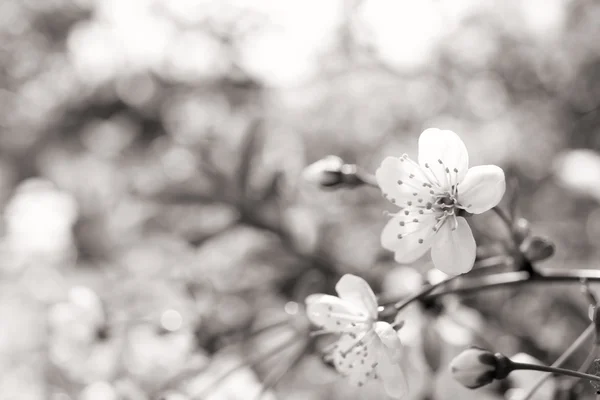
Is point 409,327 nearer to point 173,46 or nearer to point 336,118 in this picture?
point 336,118

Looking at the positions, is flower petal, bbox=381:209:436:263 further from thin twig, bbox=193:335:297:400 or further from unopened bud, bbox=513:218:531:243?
thin twig, bbox=193:335:297:400

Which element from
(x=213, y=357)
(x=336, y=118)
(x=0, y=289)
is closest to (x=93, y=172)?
(x=0, y=289)

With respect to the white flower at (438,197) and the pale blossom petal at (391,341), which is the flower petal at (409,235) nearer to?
the white flower at (438,197)

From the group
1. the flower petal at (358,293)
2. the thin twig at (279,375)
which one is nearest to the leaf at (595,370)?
the flower petal at (358,293)

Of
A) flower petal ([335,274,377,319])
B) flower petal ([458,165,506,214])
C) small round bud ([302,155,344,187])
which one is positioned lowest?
flower petal ([335,274,377,319])

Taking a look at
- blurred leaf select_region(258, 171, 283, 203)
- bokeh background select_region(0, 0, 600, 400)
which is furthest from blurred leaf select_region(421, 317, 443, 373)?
blurred leaf select_region(258, 171, 283, 203)

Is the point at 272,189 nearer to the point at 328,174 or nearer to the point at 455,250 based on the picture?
the point at 328,174
